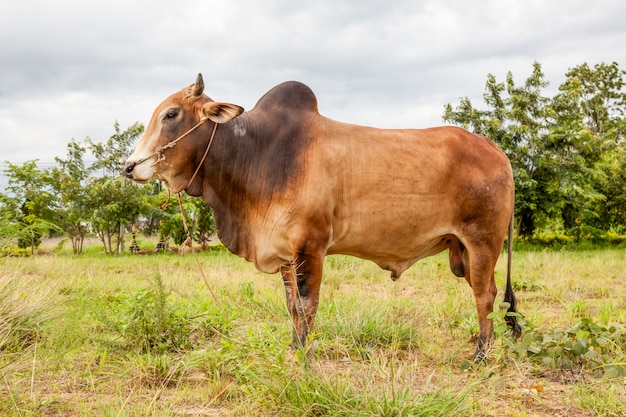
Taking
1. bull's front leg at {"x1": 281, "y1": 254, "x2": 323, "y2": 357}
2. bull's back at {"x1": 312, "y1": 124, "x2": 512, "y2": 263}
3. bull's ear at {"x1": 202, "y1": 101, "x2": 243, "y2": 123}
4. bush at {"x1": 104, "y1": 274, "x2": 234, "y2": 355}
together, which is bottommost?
bush at {"x1": 104, "y1": 274, "x2": 234, "y2": 355}

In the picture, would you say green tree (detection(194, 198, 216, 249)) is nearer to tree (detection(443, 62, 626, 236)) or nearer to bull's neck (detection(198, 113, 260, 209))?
tree (detection(443, 62, 626, 236))

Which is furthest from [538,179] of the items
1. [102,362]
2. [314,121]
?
[102,362]

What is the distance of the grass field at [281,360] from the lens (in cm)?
336

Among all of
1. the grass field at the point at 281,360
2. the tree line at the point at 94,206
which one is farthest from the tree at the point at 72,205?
the grass field at the point at 281,360

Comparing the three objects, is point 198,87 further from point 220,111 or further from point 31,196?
point 31,196

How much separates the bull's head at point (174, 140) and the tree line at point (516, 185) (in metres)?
11.3

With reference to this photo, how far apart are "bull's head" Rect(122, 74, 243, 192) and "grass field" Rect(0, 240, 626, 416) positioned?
82 centimetres

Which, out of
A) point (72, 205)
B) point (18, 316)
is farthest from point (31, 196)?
point (18, 316)

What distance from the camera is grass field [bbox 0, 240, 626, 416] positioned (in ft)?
11.0

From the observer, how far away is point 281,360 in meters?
3.40

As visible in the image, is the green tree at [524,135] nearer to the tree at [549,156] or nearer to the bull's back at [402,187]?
the tree at [549,156]

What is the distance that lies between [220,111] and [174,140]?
43cm

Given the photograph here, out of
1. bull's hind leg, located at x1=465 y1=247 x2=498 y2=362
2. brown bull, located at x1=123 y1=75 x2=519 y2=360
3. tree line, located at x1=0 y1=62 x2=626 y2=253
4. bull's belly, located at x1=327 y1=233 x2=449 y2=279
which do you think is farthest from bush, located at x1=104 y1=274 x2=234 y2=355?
tree line, located at x1=0 y1=62 x2=626 y2=253

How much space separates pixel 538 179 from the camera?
17281 mm
